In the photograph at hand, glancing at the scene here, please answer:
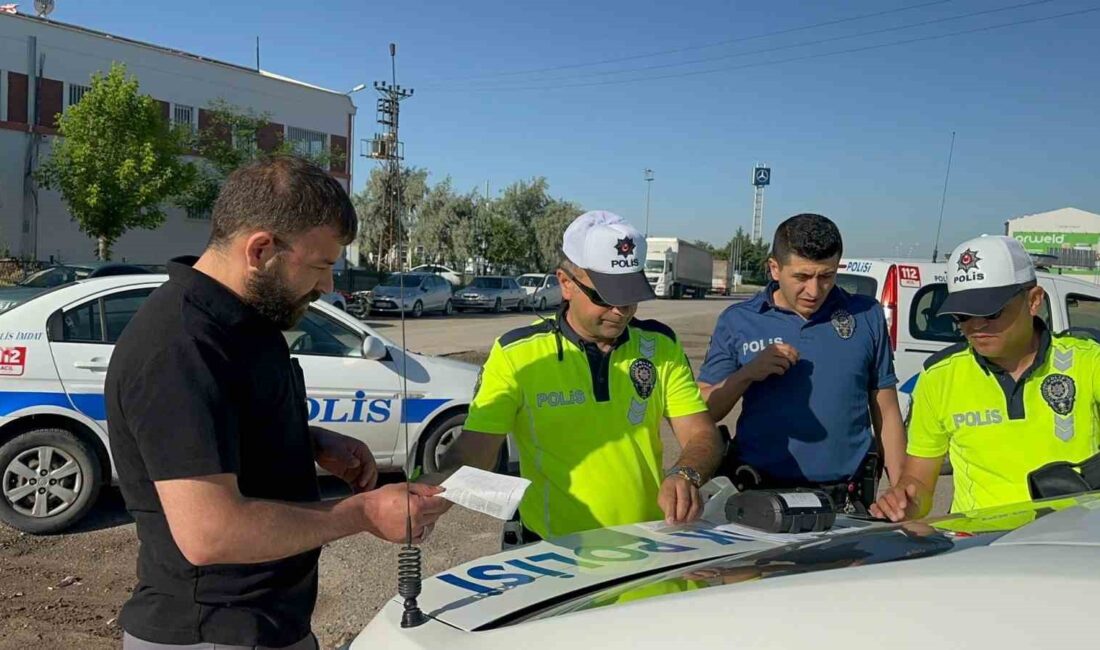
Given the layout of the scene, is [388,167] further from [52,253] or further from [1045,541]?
[52,253]

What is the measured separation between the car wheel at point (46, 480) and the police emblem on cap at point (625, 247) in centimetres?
462

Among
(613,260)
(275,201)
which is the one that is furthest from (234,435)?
(613,260)

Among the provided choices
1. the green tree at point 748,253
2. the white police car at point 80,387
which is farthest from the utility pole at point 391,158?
the green tree at point 748,253

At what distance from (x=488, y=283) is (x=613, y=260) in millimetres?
31775

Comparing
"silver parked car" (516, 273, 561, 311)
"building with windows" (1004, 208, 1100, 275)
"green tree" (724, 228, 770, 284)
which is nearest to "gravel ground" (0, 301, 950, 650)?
"building with windows" (1004, 208, 1100, 275)

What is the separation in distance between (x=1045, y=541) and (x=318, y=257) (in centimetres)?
142

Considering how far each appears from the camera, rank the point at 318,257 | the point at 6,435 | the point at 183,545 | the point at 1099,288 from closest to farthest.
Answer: the point at 183,545
the point at 318,257
the point at 6,435
the point at 1099,288

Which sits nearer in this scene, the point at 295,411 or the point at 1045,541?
the point at 1045,541

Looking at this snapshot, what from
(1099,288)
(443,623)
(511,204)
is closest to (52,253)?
(511,204)

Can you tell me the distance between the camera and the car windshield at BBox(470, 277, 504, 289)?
34.0m

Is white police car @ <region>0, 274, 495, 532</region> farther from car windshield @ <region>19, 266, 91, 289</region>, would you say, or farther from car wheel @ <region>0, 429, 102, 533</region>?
car windshield @ <region>19, 266, 91, 289</region>

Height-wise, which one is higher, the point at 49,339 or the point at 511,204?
the point at 511,204

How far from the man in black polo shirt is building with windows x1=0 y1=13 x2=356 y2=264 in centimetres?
3041

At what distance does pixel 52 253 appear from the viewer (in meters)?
32.9
